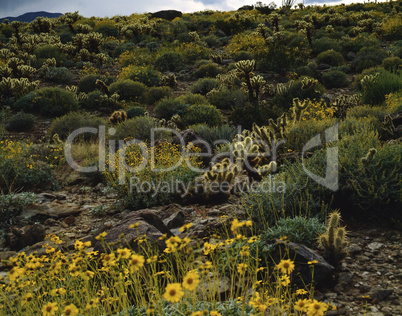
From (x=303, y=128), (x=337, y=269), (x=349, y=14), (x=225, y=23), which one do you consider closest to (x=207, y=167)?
(x=303, y=128)

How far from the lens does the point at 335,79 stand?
50.2ft

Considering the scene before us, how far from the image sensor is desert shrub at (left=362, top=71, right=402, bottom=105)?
38.1ft

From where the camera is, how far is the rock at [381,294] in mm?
3344

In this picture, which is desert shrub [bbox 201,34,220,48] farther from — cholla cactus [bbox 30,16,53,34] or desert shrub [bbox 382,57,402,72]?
cholla cactus [bbox 30,16,53,34]

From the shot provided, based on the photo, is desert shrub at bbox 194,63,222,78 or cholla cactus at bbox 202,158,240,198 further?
desert shrub at bbox 194,63,222,78

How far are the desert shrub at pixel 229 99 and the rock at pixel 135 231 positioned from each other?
9.25 meters

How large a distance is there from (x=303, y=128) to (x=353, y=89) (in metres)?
8.28

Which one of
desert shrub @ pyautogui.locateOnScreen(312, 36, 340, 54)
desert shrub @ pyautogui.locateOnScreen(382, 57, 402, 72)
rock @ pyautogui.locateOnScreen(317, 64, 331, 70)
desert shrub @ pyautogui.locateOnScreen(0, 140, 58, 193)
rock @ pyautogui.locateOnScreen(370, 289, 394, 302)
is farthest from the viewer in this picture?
desert shrub @ pyautogui.locateOnScreen(312, 36, 340, 54)

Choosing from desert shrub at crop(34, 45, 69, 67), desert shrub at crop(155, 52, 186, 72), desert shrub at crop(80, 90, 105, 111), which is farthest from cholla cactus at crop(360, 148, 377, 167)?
desert shrub at crop(34, 45, 69, 67)

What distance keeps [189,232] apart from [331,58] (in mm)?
15785

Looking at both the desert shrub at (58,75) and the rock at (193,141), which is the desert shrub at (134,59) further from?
the rock at (193,141)

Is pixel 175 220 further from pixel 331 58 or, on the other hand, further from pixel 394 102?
pixel 331 58

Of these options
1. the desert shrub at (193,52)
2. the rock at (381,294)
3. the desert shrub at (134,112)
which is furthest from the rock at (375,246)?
the desert shrub at (193,52)

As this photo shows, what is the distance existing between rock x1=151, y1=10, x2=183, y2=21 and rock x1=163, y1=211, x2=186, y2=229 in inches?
1211
